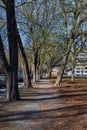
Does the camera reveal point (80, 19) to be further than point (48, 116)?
Yes

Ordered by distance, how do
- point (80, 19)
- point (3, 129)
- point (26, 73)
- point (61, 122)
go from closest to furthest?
1. point (3, 129)
2. point (61, 122)
3. point (80, 19)
4. point (26, 73)

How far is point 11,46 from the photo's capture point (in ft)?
69.4

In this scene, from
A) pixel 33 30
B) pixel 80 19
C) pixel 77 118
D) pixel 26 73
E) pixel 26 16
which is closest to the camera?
pixel 77 118

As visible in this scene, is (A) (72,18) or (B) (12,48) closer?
(B) (12,48)

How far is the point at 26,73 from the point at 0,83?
513 centimetres

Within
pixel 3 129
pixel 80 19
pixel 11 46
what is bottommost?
pixel 3 129

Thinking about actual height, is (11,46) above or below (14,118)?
above

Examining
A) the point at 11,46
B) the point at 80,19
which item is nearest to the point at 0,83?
the point at 80,19

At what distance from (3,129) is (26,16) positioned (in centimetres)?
2828

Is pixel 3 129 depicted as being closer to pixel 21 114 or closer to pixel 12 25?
pixel 21 114

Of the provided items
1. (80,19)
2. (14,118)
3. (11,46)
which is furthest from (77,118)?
(80,19)

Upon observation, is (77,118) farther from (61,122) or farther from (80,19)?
(80,19)

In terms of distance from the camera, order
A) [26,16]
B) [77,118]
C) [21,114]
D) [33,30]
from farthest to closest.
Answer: [33,30], [26,16], [21,114], [77,118]

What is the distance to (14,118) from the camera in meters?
13.7
